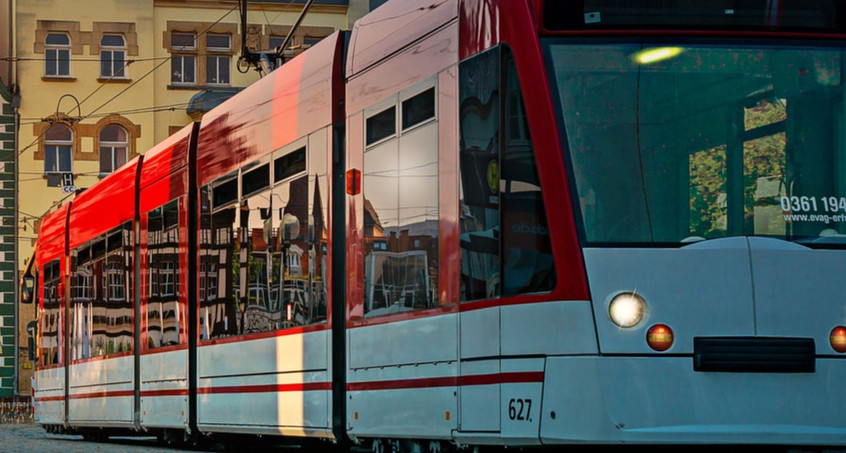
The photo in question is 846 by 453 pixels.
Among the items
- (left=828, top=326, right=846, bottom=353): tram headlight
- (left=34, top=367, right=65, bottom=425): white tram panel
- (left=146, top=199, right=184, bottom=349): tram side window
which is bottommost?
(left=34, top=367, right=65, bottom=425): white tram panel

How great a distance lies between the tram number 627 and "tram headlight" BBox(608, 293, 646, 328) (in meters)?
0.63

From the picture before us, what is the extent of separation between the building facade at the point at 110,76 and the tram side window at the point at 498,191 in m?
36.2

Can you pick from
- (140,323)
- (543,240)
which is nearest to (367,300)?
(543,240)

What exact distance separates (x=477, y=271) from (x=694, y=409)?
1.63m

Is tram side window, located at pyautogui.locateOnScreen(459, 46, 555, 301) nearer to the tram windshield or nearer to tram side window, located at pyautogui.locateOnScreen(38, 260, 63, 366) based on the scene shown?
the tram windshield

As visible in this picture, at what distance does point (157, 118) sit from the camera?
4578cm

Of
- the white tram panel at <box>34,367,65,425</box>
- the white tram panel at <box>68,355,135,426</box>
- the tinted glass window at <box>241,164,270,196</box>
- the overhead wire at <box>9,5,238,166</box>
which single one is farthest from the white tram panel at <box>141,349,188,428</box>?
the overhead wire at <box>9,5,238,166</box>

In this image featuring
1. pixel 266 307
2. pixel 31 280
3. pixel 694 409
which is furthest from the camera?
pixel 31 280

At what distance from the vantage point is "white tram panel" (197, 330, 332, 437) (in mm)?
11578

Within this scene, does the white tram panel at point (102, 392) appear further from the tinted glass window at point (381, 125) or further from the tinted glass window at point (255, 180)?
the tinted glass window at point (381, 125)

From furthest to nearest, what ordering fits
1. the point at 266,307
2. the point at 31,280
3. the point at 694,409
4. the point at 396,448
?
the point at 31,280
the point at 266,307
the point at 396,448
the point at 694,409

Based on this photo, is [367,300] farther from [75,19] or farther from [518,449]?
[75,19]

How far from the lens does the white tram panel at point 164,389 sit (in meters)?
15.5

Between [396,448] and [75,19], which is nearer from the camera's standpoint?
[396,448]
